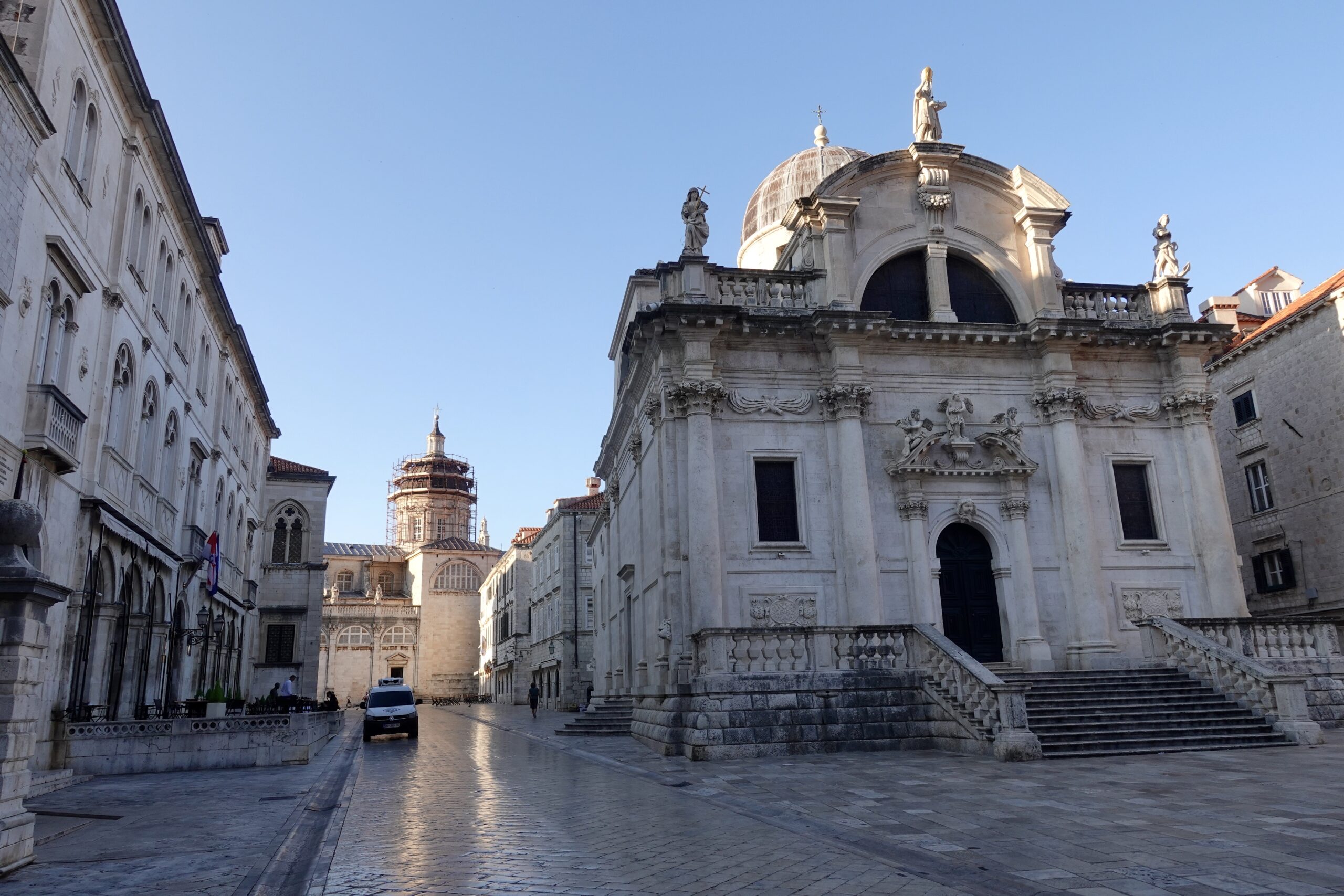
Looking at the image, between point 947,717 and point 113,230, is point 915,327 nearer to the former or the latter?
point 947,717

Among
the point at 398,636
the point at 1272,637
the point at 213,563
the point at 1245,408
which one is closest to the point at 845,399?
the point at 1272,637

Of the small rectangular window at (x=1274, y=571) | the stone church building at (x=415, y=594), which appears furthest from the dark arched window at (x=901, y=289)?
the stone church building at (x=415, y=594)

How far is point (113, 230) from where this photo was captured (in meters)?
18.9

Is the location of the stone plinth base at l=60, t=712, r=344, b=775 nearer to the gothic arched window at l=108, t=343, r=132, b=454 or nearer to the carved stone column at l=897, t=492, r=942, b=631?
the gothic arched window at l=108, t=343, r=132, b=454

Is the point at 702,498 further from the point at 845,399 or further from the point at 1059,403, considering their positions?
the point at 1059,403

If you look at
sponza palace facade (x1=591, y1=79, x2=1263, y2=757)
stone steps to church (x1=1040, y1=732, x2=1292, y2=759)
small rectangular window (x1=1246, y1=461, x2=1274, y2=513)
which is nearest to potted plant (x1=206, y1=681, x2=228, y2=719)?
sponza palace facade (x1=591, y1=79, x2=1263, y2=757)

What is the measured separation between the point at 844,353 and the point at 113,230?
16.0 metres

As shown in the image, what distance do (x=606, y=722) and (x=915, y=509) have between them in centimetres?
1074

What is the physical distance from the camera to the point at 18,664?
7918 millimetres

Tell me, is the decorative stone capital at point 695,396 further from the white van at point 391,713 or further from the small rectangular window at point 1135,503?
the white van at point 391,713

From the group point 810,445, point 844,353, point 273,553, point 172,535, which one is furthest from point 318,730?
point 273,553

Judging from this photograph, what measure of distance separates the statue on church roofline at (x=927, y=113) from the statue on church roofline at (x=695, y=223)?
6522 millimetres

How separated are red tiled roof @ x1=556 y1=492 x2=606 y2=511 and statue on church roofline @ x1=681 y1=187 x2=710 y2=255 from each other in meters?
28.9

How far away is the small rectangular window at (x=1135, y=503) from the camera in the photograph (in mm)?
23625
